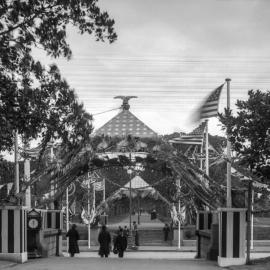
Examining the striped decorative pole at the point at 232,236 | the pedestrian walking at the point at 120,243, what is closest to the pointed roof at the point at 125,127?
the pedestrian walking at the point at 120,243

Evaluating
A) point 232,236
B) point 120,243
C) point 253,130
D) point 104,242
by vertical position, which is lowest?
point 120,243

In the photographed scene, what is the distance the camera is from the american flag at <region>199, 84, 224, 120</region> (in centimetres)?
2761

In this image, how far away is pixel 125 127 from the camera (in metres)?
31.0

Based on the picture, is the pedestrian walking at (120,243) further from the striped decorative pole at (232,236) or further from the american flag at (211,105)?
the striped decorative pole at (232,236)

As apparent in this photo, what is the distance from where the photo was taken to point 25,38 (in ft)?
57.6

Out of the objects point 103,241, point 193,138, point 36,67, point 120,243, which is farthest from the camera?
point 193,138

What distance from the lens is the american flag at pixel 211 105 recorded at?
27609 millimetres

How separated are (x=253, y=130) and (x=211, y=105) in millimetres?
6050

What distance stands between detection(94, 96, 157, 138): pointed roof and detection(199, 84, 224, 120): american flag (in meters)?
2.63

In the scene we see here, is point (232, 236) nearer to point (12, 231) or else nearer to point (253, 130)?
point (253, 130)

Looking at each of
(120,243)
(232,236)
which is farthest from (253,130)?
(120,243)

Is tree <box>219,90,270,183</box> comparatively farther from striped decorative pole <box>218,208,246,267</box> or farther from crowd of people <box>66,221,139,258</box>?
crowd of people <box>66,221,139,258</box>

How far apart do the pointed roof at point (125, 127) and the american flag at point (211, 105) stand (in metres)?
2.63

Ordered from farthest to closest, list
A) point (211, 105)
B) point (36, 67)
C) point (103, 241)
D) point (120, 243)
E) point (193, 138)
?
point (193, 138)
point (120, 243)
point (103, 241)
point (211, 105)
point (36, 67)
